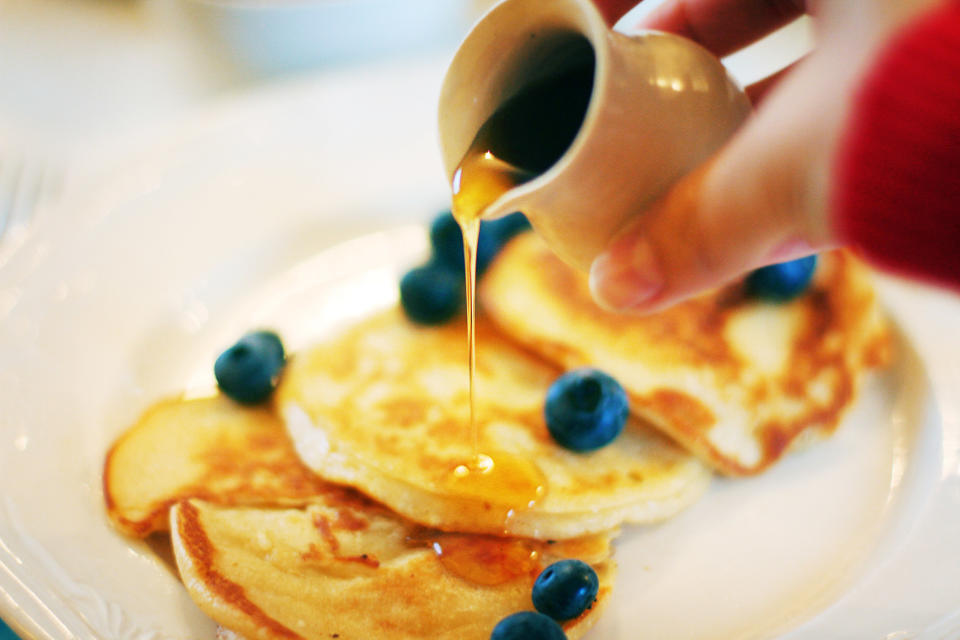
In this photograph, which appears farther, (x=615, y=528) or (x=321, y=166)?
(x=321, y=166)

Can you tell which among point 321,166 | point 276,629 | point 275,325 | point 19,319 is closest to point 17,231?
point 19,319

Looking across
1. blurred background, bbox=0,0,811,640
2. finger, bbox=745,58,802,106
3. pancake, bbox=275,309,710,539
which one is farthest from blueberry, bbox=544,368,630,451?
blurred background, bbox=0,0,811,640

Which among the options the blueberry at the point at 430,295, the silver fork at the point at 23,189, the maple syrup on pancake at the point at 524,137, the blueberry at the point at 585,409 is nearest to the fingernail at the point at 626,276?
the maple syrup on pancake at the point at 524,137

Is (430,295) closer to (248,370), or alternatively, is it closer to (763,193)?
(248,370)

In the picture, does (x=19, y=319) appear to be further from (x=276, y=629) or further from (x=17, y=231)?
(x=276, y=629)

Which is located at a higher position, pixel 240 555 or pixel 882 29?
pixel 882 29

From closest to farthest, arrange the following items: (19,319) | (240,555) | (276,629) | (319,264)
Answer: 1. (276,629)
2. (240,555)
3. (19,319)
4. (319,264)

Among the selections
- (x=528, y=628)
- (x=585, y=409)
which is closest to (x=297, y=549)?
(x=528, y=628)
